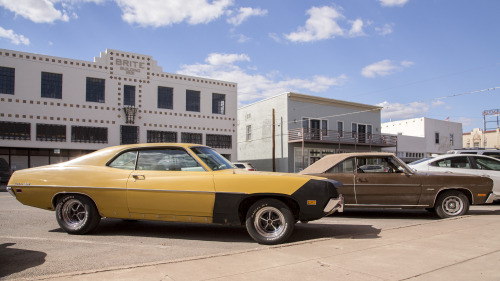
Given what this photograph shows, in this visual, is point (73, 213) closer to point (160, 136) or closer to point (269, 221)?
point (269, 221)

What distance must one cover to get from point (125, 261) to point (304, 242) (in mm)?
2484

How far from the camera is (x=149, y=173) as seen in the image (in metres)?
6.07

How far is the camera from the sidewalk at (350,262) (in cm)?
397

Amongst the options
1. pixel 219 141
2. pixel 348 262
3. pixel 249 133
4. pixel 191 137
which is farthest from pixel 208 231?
pixel 249 133

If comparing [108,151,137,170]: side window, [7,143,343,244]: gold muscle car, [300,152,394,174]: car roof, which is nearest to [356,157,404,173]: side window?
[300,152,394,174]: car roof

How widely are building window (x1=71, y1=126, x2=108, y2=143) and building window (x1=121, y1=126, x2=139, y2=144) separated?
105 centimetres

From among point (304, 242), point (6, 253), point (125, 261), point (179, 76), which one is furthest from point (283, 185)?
point (179, 76)

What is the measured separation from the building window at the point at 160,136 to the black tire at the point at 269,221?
20501 millimetres

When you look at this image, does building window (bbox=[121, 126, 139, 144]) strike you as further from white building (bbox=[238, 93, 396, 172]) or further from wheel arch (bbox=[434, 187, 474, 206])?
wheel arch (bbox=[434, 187, 474, 206])

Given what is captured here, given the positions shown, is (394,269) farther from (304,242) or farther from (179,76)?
(179,76)

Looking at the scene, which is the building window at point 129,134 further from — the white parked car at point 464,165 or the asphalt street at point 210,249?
the white parked car at point 464,165

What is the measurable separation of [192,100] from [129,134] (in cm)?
506

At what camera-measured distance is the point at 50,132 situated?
22094 mm

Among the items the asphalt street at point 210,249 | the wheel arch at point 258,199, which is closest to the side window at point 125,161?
the asphalt street at point 210,249
